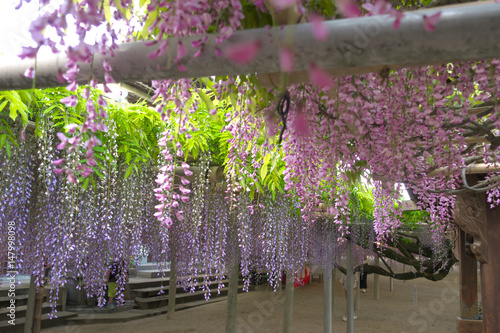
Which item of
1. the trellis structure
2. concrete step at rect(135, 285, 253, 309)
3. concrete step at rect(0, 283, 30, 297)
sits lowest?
concrete step at rect(135, 285, 253, 309)

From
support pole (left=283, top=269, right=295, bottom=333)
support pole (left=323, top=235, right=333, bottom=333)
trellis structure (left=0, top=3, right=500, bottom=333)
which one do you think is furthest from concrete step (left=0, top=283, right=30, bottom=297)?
trellis structure (left=0, top=3, right=500, bottom=333)

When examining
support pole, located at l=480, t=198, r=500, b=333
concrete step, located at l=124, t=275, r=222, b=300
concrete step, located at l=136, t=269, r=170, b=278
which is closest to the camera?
support pole, located at l=480, t=198, r=500, b=333

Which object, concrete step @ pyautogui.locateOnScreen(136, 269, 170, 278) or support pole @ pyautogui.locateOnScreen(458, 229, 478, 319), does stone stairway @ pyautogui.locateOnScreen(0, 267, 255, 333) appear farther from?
support pole @ pyautogui.locateOnScreen(458, 229, 478, 319)

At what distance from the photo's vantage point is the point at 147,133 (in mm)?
3996

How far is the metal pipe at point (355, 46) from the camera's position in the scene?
74 centimetres

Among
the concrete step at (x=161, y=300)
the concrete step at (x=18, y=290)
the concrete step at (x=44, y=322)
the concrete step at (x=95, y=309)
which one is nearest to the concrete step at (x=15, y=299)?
the concrete step at (x=18, y=290)

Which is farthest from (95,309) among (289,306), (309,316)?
(309,316)

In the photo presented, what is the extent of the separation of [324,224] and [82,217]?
6.82m

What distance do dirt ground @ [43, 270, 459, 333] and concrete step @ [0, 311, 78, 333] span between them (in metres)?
0.22

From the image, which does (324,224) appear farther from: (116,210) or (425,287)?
(425,287)

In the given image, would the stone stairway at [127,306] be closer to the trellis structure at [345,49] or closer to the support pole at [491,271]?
the support pole at [491,271]

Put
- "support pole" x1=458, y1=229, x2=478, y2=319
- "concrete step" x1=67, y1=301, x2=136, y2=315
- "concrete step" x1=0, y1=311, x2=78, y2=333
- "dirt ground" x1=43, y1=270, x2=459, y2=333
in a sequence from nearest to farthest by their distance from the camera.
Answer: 1. "support pole" x1=458, y1=229, x2=478, y2=319
2. "concrete step" x1=0, y1=311, x2=78, y2=333
3. "dirt ground" x1=43, y1=270, x2=459, y2=333
4. "concrete step" x1=67, y1=301, x2=136, y2=315

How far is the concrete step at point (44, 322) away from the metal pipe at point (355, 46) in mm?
7715

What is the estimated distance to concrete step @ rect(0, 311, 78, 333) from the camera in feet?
22.7
